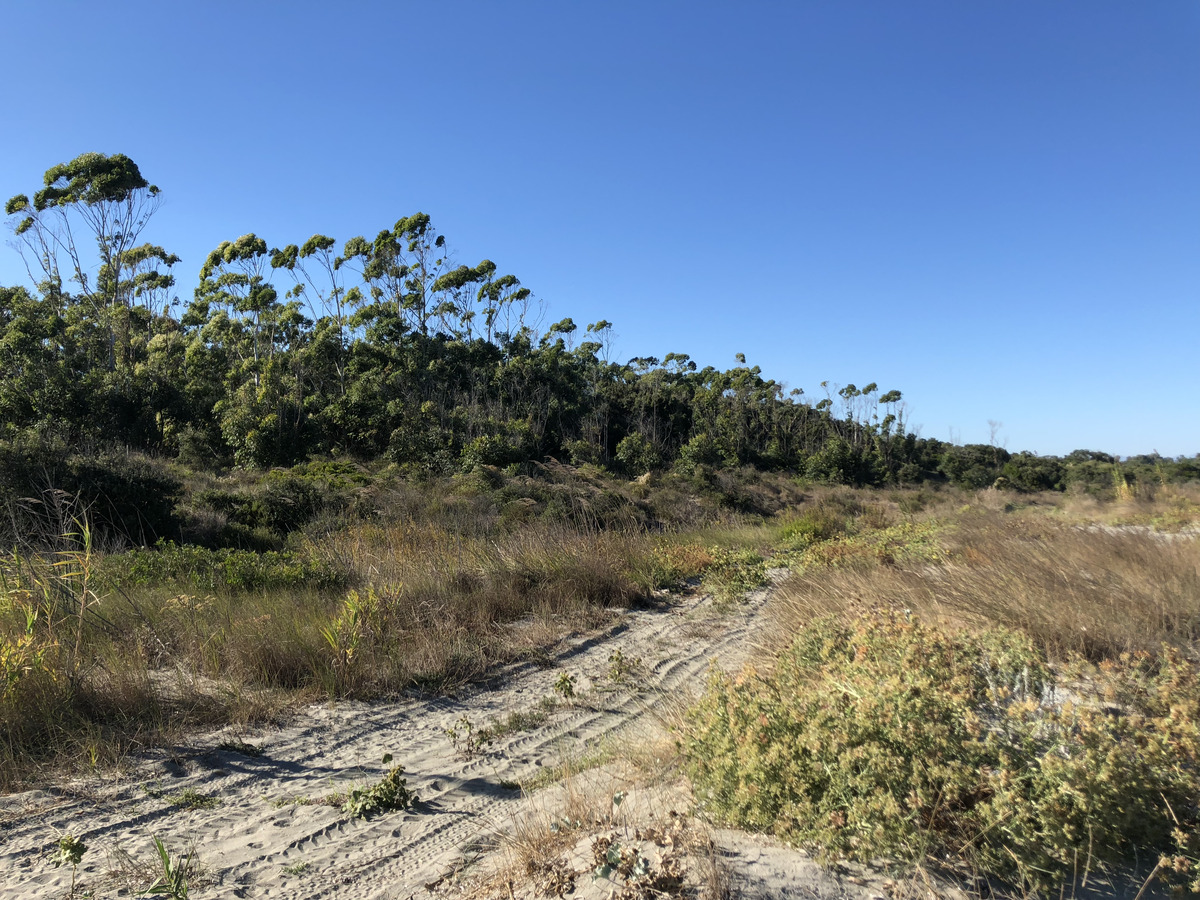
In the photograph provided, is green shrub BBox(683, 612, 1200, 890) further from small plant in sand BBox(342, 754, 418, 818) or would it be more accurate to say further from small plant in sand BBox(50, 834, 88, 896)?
small plant in sand BBox(50, 834, 88, 896)

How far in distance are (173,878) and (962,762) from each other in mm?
3312

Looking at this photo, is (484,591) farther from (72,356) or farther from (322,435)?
(72,356)

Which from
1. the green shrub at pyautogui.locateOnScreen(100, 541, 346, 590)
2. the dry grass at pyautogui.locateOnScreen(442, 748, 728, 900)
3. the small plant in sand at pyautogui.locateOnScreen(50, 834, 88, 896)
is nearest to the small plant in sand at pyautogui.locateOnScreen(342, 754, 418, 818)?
the dry grass at pyautogui.locateOnScreen(442, 748, 728, 900)

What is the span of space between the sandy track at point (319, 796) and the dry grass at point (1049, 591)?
1264 mm

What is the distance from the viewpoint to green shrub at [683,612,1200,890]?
2.40 metres

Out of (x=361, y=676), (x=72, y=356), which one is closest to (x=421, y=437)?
(x=72, y=356)

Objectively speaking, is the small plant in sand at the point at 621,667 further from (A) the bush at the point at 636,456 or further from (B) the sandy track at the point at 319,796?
(A) the bush at the point at 636,456

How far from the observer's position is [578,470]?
2945cm

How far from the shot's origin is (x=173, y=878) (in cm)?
279

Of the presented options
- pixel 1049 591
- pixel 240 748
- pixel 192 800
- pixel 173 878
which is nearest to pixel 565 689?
pixel 240 748

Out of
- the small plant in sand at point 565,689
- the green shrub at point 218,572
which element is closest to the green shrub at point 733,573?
the small plant in sand at point 565,689

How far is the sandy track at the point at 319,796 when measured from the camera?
3131 millimetres

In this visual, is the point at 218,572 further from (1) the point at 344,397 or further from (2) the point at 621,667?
(1) the point at 344,397

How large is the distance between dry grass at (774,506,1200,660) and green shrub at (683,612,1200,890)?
0.89 meters
